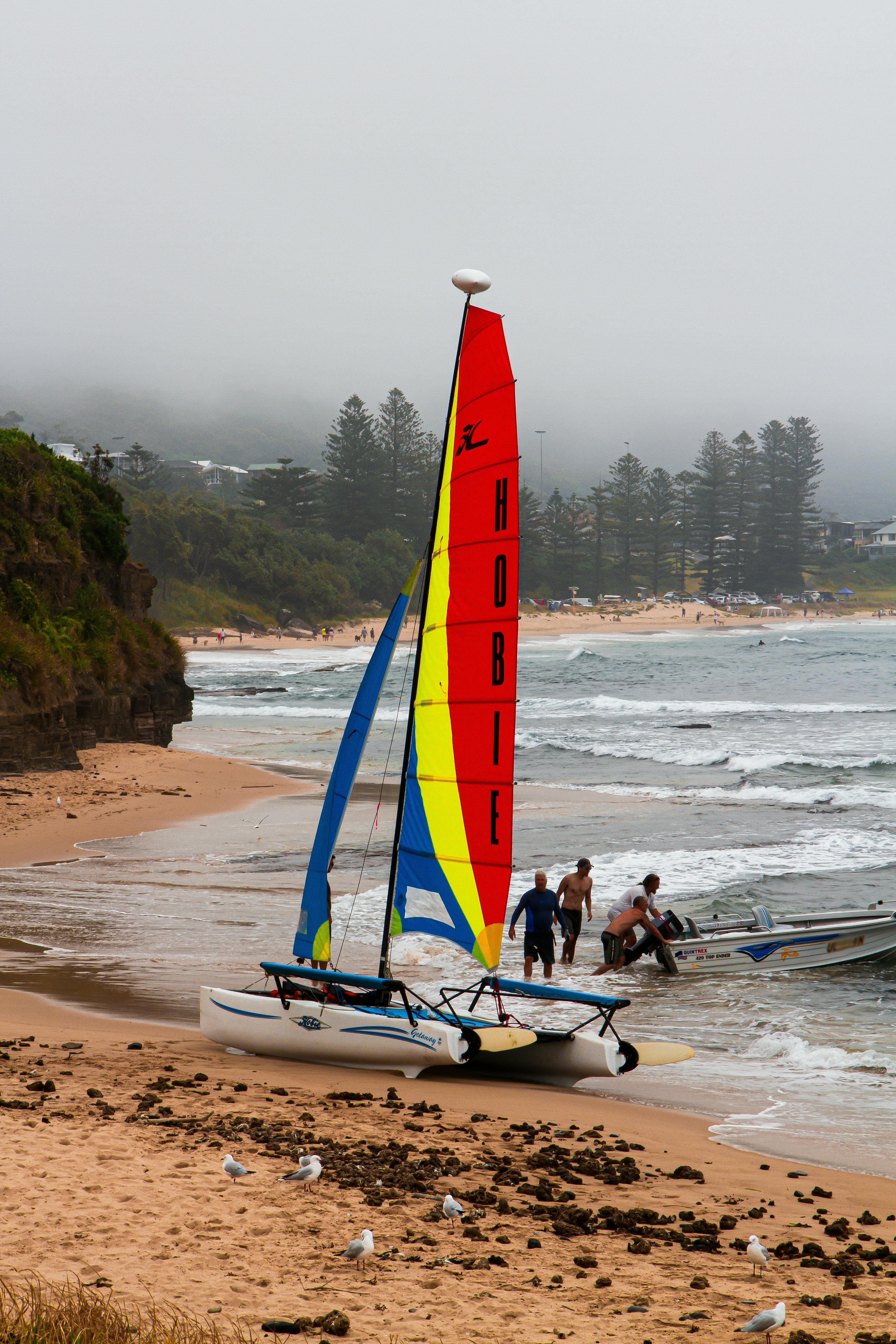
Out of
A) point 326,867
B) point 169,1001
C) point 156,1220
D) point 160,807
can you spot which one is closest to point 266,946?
point 169,1001

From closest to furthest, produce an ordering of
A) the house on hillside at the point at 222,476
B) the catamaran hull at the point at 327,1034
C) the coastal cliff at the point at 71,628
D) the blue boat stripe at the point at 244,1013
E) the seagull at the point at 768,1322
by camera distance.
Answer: the seagull at the point at 768,1322 → the catamaran hull at the point at 327,1034 → the blue boat stripe at the point at 244,1013 → the coastal cliff at the point at 71,628 → the house on hillside at the point at 222,476

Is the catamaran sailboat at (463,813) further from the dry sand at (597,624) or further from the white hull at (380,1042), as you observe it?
the dry sand at (597,624)

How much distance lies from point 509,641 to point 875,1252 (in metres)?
4.60

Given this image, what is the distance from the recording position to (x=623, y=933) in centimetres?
1255

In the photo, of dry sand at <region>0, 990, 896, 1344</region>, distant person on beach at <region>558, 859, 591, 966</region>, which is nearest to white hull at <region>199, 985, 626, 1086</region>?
dry sand at <region>0, 990, 896, 1344</region>

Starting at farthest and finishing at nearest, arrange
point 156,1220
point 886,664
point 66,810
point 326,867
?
point 886,664, point 66,810, point 326,867, point 156,1220

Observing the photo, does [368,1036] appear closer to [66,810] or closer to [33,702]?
[66,810]

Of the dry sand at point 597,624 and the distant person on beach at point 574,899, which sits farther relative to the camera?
the dry sand at point 597,624

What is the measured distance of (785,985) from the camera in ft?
40.5

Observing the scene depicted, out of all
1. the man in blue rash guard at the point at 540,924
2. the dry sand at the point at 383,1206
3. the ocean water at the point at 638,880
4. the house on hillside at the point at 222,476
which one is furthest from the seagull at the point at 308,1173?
the house on hillside at the point at 222,476

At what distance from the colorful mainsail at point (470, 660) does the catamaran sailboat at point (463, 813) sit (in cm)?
1

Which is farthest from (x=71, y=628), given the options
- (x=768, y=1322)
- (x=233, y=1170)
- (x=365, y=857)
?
(x=768, y=1322)

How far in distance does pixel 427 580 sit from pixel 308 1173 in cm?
436

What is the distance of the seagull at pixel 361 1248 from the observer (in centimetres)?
503
